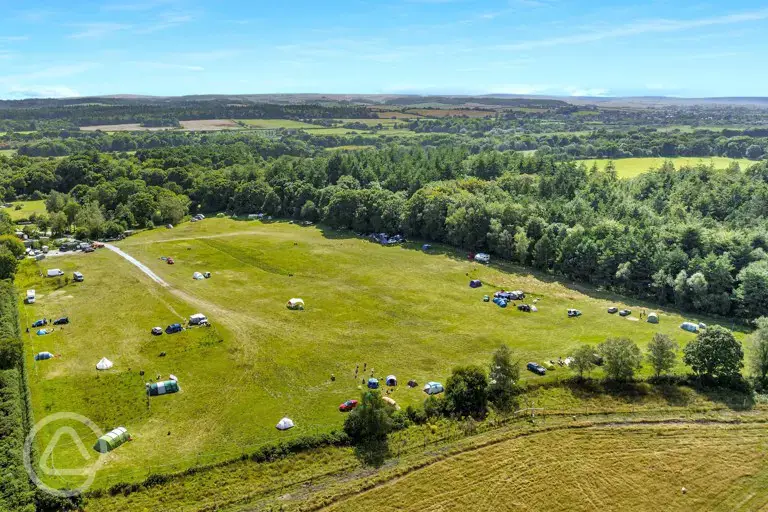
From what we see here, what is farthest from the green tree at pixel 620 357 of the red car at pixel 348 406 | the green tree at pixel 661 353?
the red car at pixel 348 406

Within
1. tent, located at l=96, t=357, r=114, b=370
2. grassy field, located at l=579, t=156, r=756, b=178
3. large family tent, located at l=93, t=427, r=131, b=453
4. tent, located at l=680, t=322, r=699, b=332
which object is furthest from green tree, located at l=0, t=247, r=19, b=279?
grassy field, located at l=579, t=156, r=756, b=178

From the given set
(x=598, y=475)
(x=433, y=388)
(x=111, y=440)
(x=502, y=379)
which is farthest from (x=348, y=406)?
(x=598, y=475)

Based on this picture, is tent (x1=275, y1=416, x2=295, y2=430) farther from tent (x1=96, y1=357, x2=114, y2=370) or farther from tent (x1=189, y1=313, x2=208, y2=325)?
tent (x1=189, y1=313, x2=208, y2=325)

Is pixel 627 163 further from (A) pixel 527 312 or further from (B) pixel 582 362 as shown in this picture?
(B) pixel 582 362

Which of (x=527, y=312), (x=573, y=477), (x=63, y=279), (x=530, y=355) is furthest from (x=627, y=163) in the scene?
(x=63, y=279)

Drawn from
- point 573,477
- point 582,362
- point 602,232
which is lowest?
point 573,477

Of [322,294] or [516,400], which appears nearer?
[516,400]
